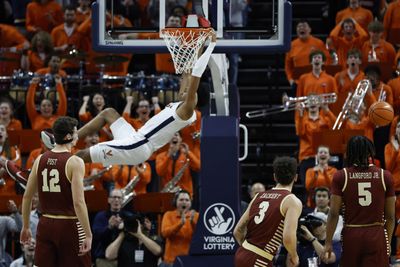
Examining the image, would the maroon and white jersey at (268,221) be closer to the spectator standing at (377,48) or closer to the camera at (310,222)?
the camera at (310,222)

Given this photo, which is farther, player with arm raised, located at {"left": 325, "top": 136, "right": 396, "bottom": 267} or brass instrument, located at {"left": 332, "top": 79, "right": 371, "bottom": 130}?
brass instrument, located at {"left": 332, "top": 79, "right": 371, "bottom": 130}

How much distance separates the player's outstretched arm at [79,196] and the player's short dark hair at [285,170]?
1.93 metres

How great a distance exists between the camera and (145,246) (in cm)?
1403

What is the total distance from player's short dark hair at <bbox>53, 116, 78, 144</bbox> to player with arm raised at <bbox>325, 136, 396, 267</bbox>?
254 cm

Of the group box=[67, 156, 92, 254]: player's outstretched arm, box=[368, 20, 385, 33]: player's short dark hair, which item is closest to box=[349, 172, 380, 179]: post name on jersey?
box=[67, 156, 92, 254]: player's outstretched arm

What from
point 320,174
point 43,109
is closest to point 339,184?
point 320,174

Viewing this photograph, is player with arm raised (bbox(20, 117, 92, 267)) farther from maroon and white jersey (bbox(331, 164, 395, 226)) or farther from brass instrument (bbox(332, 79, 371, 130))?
brass instrument (bbox(332, 79, 371, 130))

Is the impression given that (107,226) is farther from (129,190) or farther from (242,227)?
(242,227)

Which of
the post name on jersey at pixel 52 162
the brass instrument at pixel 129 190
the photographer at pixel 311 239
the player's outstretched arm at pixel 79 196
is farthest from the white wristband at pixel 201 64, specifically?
the brass instrument at pixel 129 190

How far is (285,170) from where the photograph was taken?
9.91 metres

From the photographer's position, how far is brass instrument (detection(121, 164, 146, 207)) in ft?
48.7

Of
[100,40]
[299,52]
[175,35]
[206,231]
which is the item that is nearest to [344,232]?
[206,231]

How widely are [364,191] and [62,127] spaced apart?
2896 millimetres

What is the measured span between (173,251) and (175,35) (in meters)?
3.48
